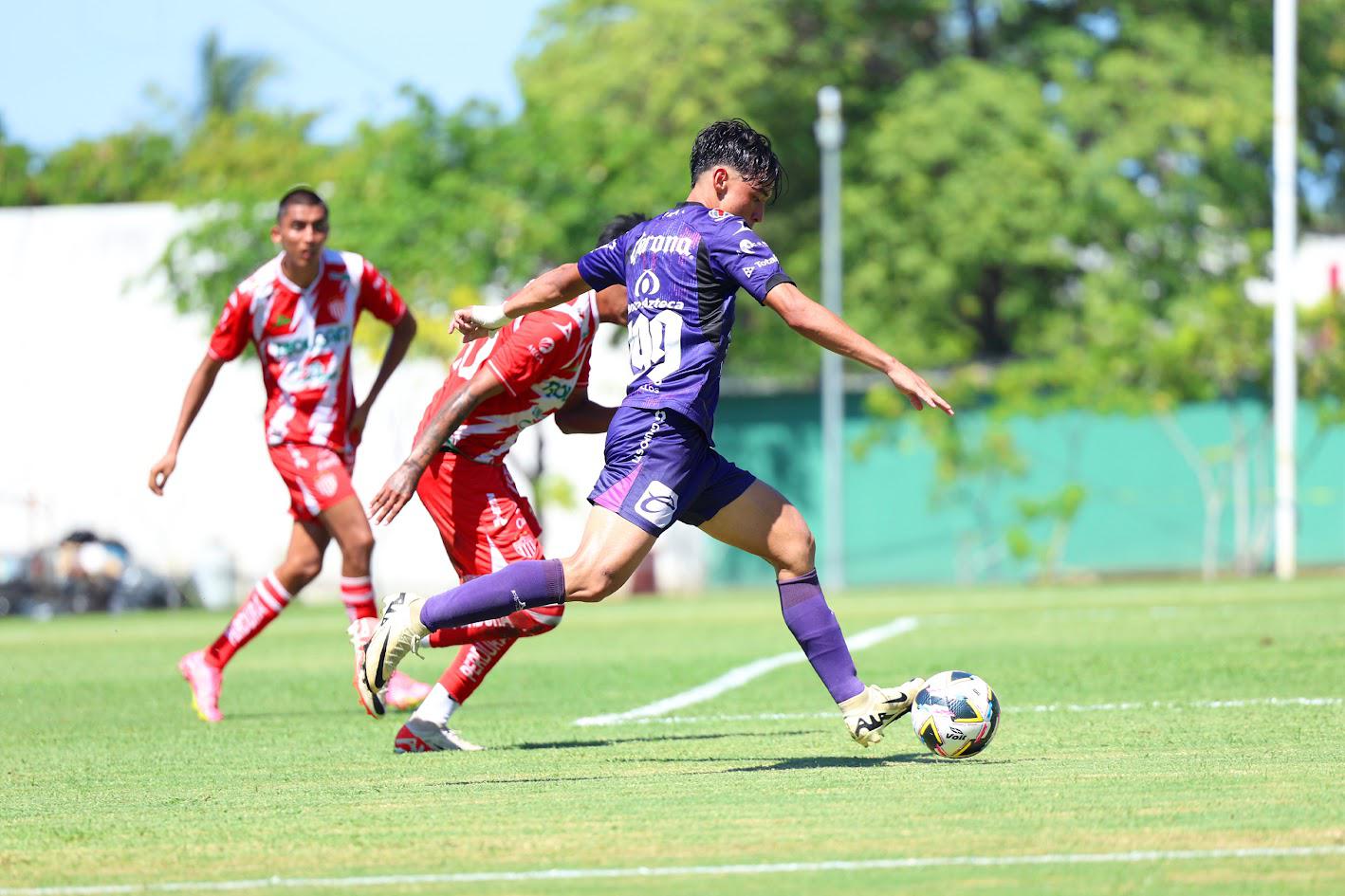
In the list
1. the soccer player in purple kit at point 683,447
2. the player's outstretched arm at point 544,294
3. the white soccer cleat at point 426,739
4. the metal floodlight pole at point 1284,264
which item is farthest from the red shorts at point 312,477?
the metal floodlight pole at point 1284,264

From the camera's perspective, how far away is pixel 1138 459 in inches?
1200

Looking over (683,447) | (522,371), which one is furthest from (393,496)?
(683,447)

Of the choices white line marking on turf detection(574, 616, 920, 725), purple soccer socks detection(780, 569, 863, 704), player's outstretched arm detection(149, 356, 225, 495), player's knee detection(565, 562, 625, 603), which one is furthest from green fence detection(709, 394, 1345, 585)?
player's knee detection(565, 562, 625, 603)

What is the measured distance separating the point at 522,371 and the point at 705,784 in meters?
1.91

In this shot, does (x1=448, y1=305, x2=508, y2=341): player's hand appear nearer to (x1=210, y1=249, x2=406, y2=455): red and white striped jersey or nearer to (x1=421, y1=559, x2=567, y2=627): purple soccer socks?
(x1=421, y1=559, x2=567, y2=627): purple soccer socks

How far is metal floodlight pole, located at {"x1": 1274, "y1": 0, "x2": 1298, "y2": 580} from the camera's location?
2506 centimetres

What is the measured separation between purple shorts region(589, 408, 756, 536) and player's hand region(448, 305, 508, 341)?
0.69 m

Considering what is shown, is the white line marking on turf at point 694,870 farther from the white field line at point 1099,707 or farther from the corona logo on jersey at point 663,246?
the white field line at point 1099,707

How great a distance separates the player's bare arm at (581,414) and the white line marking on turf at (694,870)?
3363 mm

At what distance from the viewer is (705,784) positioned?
243 inches

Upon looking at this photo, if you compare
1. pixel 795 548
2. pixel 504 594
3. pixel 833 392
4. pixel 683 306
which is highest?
pixel 833 392

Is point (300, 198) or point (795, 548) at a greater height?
point (300, 198)

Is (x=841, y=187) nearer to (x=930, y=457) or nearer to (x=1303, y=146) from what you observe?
(x=930, y=457)

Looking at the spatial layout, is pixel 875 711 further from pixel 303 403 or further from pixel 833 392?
pixel 833 392
